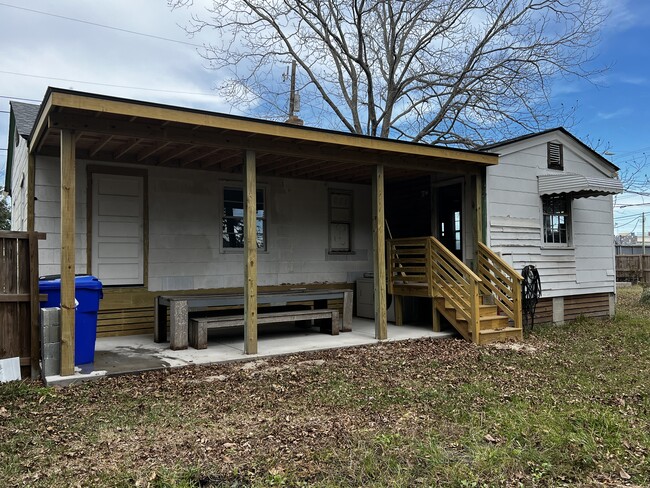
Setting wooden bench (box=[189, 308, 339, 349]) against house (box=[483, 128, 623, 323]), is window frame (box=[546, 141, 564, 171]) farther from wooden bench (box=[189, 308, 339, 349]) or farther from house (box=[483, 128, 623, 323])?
wooden bench (box=[189, 308, 339, 349])

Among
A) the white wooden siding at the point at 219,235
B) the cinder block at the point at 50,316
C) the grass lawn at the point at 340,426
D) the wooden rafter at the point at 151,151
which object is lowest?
the grass lawn at the point at 340,426

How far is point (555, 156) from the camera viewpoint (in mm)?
9289

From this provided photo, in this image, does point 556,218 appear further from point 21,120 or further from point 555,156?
point 21,120

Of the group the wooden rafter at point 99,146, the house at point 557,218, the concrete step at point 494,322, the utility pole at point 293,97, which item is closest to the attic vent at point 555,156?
the house at point 557,218

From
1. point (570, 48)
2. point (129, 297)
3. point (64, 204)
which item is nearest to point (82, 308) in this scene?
point (64, 204)

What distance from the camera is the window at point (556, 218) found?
922cm

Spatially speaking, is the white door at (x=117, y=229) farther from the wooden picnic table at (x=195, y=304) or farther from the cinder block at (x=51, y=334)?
the cinder block at (x=51, y=334)

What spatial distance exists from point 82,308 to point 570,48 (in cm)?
1505

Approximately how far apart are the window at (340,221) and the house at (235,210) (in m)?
0.02

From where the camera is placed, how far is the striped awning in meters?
8.54

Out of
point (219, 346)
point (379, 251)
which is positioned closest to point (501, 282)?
point (379, 251)

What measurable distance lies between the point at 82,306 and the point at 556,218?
8.13 meters

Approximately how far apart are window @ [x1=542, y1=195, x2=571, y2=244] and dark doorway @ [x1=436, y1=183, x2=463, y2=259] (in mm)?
1637

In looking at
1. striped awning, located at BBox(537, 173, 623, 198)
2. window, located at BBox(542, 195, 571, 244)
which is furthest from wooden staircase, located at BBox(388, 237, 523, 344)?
striped awning, located at BBox(537, 173, 623, 198)
